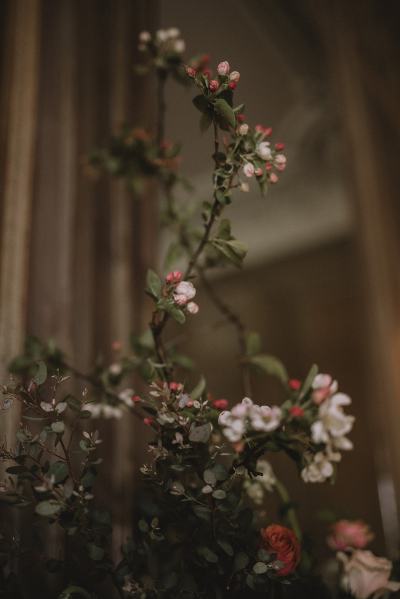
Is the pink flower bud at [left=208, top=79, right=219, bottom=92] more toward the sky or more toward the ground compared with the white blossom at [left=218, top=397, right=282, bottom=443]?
more toward the sky

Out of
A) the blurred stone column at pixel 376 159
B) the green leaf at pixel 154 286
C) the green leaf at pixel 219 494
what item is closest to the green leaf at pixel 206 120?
the green leaf at pixel 154 286

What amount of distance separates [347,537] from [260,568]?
311mm

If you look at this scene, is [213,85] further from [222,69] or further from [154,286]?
[154,286]

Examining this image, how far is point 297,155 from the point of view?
3871 mm

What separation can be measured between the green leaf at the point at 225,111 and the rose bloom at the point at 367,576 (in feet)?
2.04

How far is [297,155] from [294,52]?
1.09 metres

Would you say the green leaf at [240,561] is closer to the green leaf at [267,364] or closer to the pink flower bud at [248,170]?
the green leaf at [267,364]

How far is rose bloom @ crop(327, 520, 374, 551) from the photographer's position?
0.81m

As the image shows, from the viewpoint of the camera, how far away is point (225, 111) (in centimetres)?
63

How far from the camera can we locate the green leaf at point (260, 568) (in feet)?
1.89

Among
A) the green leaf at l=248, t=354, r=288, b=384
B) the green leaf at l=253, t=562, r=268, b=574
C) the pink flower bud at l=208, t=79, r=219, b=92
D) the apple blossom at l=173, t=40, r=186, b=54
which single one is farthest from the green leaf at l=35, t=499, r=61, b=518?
the apple blossom at l=173, t=40, r=186, b=54

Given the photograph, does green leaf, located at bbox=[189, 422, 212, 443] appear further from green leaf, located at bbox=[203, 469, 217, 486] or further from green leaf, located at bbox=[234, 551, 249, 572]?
green leaf, located at bbox=[234, 551, 249, 572]

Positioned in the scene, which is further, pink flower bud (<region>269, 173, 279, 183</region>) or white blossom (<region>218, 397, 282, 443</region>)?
pink flower bud (<region>269, 173, 279, 183</region>)

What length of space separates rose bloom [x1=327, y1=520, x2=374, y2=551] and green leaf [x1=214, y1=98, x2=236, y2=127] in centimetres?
65
